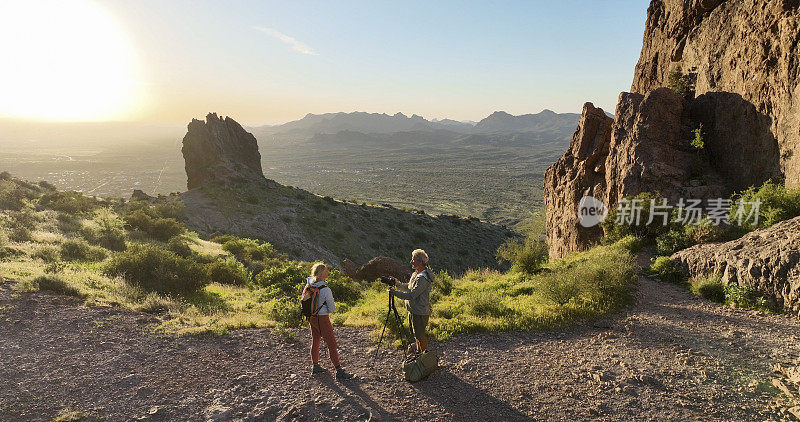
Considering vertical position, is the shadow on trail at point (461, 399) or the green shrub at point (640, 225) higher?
the green shrub at point (640, 225)

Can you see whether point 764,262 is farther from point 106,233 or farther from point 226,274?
point 106,233

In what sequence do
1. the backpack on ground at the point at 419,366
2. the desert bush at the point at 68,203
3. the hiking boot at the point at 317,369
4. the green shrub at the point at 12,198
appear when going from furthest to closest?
the desert bush at the point at 68,203 < the green shrub at the point at 12,198 < the hiking boot at the point at 317,369 < the backpack on ground at the point at 419,366

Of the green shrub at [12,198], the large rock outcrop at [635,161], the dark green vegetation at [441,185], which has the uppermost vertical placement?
the large rock outcrop at [635,161]

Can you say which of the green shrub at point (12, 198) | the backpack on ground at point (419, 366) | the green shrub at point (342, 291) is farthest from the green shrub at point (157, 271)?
the green shrub at point (12, 198)

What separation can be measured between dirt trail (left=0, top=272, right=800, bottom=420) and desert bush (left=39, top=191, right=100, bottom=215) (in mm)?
18207

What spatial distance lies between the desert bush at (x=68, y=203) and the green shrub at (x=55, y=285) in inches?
624

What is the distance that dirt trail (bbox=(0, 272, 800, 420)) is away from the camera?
5621 millimetres

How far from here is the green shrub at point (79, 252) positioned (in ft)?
47.6

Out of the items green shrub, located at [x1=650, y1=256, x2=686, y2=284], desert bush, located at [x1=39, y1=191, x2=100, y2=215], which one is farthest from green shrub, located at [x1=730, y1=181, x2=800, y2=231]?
desert bush, located at [x1=39, y1=191, x2=100, y2=215]

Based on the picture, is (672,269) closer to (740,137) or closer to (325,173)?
(740,137)

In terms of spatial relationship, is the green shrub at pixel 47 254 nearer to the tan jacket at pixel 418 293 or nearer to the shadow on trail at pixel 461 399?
the tan jacket at pixel 418 293

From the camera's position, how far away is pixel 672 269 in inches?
444

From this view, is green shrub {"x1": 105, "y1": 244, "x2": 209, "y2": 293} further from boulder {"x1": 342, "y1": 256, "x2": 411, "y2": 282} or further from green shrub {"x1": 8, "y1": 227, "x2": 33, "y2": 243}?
boulder {"x1": 342, "y1": 256, "x2": 411, "y2": 282}
